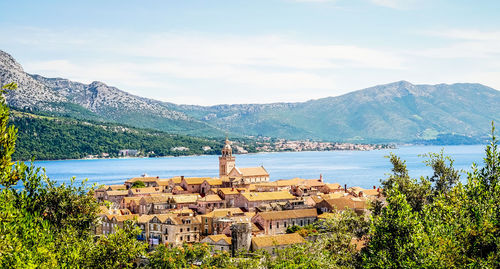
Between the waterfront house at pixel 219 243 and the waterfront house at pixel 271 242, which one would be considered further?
the waterfront house at pixel 219 243

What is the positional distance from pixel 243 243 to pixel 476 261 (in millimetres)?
35592

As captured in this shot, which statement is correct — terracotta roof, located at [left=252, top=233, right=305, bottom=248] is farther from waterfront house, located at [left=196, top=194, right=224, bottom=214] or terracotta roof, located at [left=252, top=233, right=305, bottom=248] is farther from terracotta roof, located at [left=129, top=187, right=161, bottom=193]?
terracotta roof, located at [left=129, top=187, right=161, bottom=193]

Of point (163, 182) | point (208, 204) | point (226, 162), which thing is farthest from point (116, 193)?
point (226, 162)

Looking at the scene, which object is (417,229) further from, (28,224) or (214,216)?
(214,216)

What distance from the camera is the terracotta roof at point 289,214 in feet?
225

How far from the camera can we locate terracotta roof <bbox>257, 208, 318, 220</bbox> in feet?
225

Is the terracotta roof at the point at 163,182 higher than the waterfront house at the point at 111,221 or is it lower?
higher

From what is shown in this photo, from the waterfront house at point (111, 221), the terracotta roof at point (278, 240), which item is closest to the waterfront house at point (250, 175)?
the waterfront house at point (111, 221)

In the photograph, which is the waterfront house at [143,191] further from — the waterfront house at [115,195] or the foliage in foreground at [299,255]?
the foliage in foreground at [299,255]

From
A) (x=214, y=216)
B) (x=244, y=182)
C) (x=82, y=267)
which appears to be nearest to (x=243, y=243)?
(x=214, y=216)

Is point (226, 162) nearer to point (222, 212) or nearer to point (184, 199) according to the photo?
point (184, 199)

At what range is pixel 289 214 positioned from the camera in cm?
7081

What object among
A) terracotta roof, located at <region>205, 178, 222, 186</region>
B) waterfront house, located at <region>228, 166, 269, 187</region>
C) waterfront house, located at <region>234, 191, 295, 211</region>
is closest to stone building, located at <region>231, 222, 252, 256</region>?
waterfront house, located at <region>234, 191, 295, 211</region>

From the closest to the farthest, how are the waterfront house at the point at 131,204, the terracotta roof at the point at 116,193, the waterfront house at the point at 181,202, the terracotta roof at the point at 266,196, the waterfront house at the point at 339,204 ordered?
the waterfront house at the point at 339,204, the waterfront house at the point at 181,202, the terracotta roof at the point at 266,196, the waterfront house at the point at 131,204, the terracotta roof at the point at 116,193
